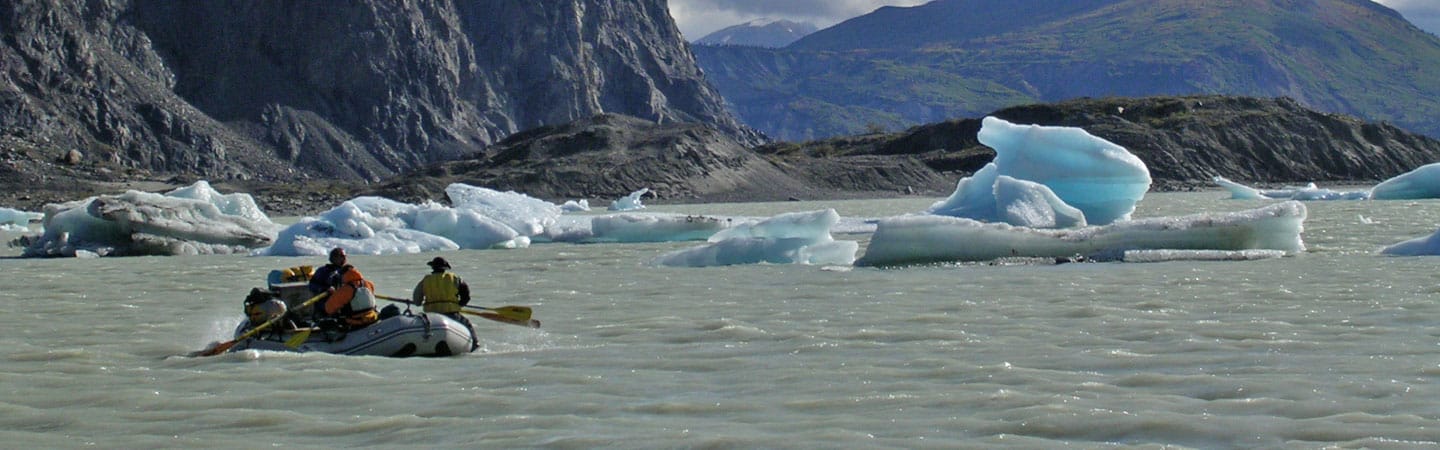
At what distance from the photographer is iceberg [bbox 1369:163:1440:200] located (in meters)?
41.2

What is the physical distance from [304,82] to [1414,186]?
266 ft

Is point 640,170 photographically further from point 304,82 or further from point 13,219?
point 304,82

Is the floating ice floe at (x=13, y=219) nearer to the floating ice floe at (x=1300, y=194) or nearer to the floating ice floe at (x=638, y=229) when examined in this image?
the floating ice floe at (x=638, y=229)

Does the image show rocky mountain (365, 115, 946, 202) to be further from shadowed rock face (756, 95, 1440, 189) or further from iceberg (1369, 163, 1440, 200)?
iceberg (1369, 163, 1440, 200)

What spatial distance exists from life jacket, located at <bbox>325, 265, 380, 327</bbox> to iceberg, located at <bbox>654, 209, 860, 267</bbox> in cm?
880

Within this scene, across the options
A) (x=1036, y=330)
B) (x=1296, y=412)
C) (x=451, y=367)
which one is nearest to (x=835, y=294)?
(x=1036, y=330)

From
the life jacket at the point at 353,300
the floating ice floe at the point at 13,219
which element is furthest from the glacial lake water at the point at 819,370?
the floating ice floe at the point at 13,219

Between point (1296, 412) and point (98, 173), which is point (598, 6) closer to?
point (98, 173)

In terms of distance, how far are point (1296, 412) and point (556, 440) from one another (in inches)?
145

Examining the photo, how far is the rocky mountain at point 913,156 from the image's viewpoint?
70000 mm

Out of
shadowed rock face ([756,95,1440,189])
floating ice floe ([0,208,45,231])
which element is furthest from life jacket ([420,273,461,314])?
shadowed rock face ([756,95,1440,189])

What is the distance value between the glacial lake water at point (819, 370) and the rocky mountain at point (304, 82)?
220 feet

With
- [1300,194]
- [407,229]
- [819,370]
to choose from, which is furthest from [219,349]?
Answer: [1300,194]

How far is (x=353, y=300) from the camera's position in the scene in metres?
11.0
